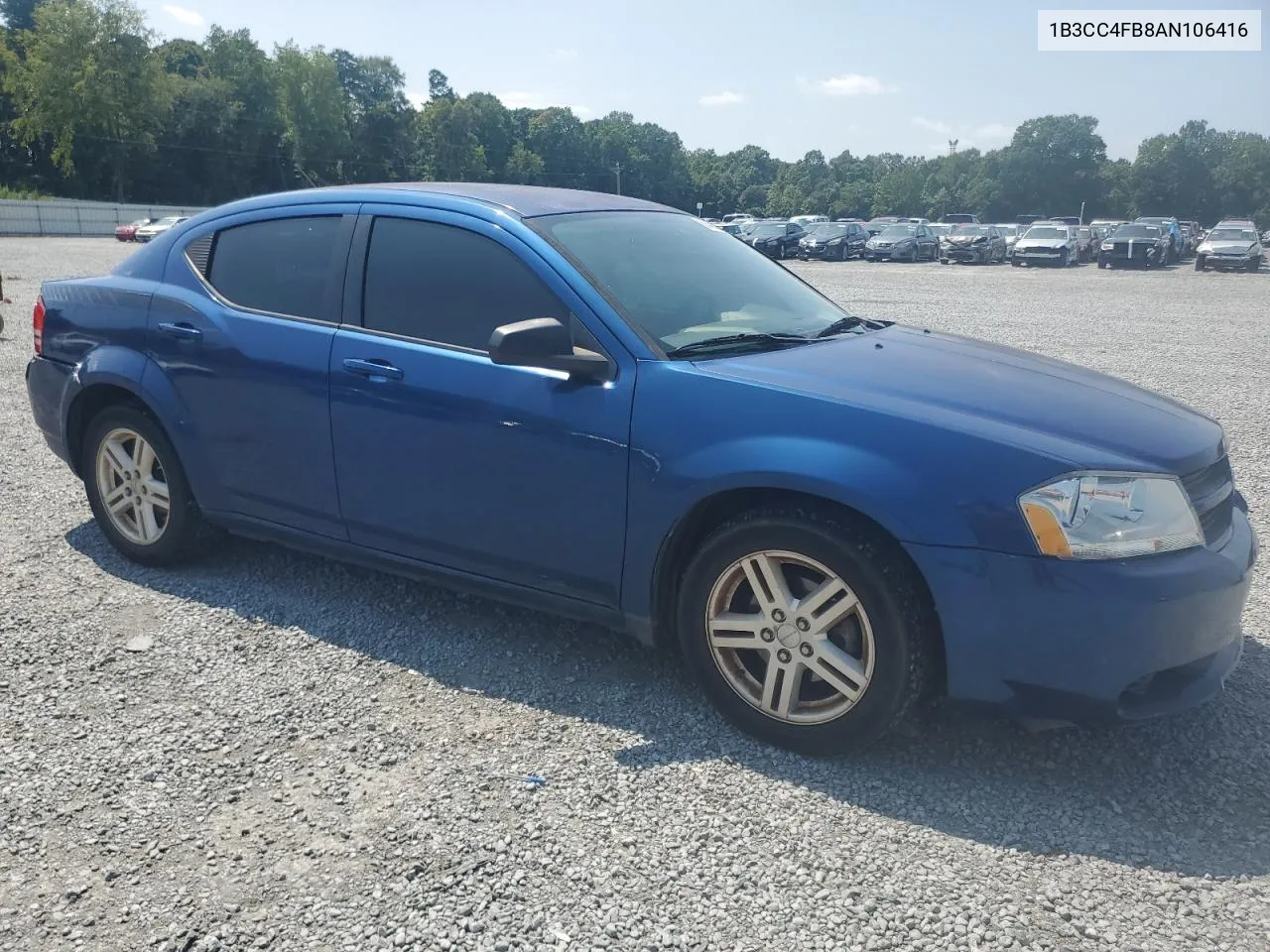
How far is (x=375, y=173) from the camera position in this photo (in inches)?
3831

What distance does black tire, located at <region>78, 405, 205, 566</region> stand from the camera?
439 cm

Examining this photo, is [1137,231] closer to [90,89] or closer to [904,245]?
[904,245]

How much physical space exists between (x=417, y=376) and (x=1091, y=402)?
2309 mm

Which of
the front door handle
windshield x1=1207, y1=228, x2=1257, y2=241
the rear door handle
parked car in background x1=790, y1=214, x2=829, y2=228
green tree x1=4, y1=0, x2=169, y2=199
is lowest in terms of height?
the front door handle

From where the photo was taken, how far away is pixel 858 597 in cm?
292

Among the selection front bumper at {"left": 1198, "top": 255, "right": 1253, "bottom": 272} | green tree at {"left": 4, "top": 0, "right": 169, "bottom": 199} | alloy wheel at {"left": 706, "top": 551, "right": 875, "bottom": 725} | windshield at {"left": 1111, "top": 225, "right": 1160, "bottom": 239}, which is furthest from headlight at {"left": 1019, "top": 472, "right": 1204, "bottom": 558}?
green tree at {"left": 4, "top": 0, "right": 169, "bottom": 199}

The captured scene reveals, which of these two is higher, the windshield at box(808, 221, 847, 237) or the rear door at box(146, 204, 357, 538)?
the windshield at box(808, 221, 847, 237)

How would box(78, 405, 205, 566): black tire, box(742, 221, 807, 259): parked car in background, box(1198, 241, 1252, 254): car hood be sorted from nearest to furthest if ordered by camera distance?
box(78, 405, 205, 566): black tire
box(1198, 241, 1252, 254): car hood
box(742, 221, 807, 259): parked car in background

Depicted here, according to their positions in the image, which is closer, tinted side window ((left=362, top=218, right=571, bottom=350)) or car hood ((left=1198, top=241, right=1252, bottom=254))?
tinted side window ((left=362, top=218, right=571, bottom=350))

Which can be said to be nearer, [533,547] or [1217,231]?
[533,547]

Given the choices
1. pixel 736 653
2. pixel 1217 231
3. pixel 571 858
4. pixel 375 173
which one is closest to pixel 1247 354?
pixel 736 653

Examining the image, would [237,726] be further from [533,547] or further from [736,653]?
[736,653]

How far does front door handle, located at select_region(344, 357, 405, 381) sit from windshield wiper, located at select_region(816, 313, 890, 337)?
1588mm

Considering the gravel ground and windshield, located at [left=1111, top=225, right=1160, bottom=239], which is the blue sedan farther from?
windshield, located at [left=1111, top=225, right=1160, bottom=239]
